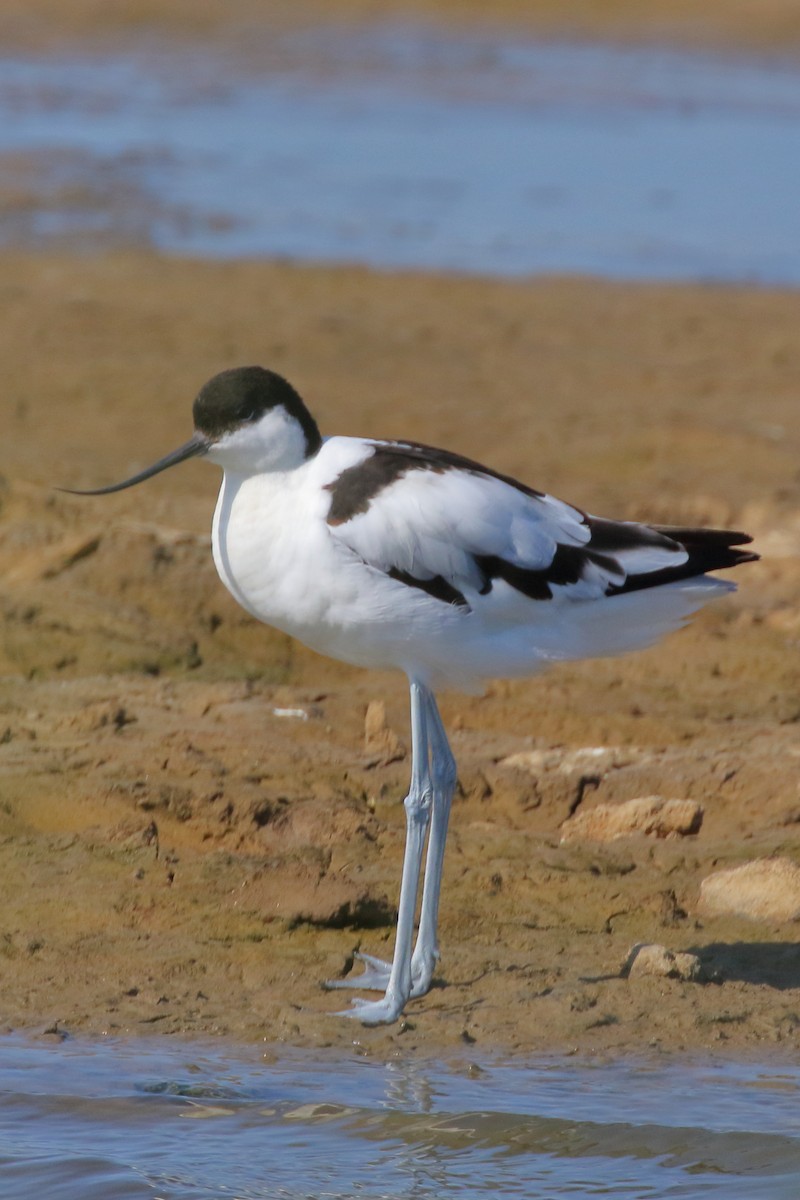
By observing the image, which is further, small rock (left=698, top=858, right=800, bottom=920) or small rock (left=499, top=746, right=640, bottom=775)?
small rock (left=499, top=746, right=640, bottom=775)

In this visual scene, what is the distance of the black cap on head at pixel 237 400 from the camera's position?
4539mm

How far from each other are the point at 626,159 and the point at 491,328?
7234mm

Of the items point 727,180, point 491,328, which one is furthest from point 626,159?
point 491,328

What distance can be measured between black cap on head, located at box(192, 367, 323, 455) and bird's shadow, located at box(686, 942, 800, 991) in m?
1.72

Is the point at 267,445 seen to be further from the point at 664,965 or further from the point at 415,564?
the point at 664,965

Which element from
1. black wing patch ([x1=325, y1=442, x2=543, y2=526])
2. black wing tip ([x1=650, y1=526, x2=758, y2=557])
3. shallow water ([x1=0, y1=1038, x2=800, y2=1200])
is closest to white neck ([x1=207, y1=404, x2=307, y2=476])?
black wing patch ([x1=325, y1=442, x2=543, y2=526])

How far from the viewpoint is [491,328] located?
12109 mm

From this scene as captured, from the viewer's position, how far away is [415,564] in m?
4.52

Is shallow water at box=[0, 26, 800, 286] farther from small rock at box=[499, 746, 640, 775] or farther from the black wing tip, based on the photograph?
the black wing tip

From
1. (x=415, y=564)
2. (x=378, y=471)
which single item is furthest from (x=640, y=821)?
(x=378, y=471)

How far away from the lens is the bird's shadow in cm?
481

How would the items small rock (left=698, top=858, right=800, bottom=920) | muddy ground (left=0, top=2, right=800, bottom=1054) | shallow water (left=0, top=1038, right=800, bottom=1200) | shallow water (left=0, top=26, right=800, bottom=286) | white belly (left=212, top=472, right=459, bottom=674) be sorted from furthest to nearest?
shallow water (left=0, top=26, right=800, bottom=286) → small rock (left=698, top=858, right=800, bottom=920) → muddy ground (left=0, top=2, right=800, bottom=1054) → white belly (left=212, top=472, right=459, bottom=674) → shallow water (left=0, top=1038, right=800, bottom=1200)

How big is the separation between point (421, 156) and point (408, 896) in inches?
577

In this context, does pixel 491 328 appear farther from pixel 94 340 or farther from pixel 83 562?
pixel 83 562
